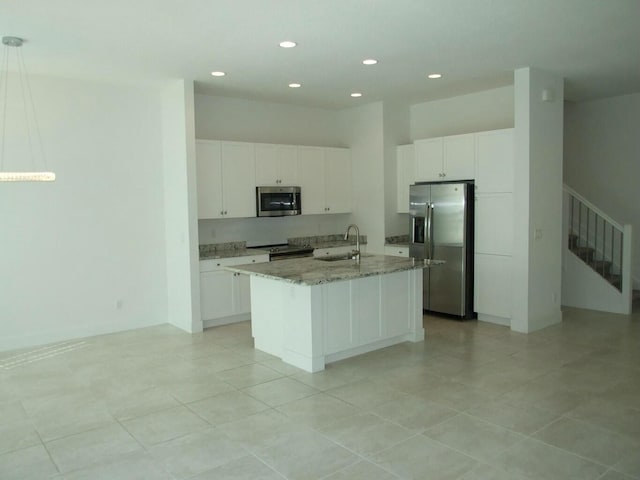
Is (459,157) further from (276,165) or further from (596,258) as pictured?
(596,258)

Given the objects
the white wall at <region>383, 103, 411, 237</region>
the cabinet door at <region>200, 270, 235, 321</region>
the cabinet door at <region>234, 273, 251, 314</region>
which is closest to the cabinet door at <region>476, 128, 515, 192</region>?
the white wall at <region>383, 103, 411, 237</region>

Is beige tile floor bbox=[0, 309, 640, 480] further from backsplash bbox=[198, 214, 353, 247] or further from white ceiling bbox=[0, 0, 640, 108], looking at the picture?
white ceiling bbox=[0, 0, 640, 108]

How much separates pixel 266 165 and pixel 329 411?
13.3 ft

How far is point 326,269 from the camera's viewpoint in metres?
5.09

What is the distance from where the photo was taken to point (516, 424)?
3.68m

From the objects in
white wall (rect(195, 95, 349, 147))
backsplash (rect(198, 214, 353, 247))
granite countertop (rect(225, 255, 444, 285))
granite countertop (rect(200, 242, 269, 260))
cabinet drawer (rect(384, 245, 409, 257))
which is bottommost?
cabinet drawer (rect(384, 245, 409, 257))

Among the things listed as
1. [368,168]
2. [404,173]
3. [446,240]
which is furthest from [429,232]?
[368,168]

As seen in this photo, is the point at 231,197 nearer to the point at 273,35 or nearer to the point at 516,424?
the point at 273,35

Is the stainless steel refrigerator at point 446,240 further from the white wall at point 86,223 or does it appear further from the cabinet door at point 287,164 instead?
the white wall at point 86,223

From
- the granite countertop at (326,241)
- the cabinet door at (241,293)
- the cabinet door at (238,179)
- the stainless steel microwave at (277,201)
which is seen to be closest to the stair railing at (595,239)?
the granite countertop at (326,241)

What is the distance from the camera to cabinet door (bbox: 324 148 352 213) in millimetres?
7961

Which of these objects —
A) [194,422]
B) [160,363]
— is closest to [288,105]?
[160,363]

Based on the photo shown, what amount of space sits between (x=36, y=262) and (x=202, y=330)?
78.5 inches

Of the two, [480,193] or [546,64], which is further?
[480,193]
